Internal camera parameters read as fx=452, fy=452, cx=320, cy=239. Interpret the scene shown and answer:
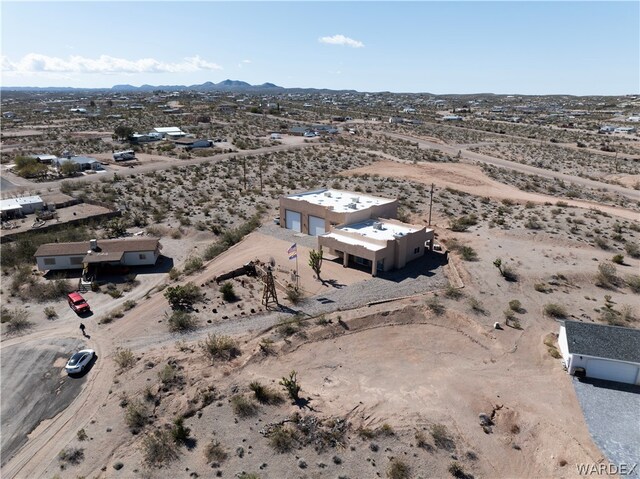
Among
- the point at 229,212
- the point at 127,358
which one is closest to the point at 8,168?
the point at 229,212

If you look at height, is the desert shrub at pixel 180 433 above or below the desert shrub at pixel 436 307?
below

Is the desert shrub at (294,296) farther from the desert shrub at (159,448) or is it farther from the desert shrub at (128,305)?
the desert shrub at (159,448)

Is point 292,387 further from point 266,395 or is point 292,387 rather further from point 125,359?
point 125,359

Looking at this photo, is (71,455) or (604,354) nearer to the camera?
(71,455)

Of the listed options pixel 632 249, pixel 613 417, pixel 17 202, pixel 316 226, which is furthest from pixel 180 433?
pixel 17 202

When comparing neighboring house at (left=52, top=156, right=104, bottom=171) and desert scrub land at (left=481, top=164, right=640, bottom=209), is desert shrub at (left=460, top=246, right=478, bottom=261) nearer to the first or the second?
desert scrub land at (left=481, top=164, right=640, bottom=209)

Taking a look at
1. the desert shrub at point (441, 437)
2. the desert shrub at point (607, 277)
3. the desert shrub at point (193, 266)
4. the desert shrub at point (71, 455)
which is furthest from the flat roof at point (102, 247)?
the desert shrub at point (607, 277)
